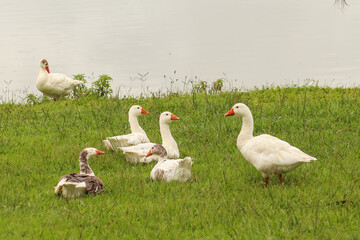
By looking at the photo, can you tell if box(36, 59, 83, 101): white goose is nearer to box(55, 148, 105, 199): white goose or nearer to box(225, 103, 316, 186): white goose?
box(55, 148, 105, 199): white goose

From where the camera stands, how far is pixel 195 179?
839 cm

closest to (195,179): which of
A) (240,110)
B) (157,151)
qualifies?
(157,151)

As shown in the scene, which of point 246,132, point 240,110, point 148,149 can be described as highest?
point 240,110

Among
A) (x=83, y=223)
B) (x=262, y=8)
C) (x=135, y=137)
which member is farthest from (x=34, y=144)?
(x=262, y=8)

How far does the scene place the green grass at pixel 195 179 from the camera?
254 inches

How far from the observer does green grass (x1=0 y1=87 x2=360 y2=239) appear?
6.45 metres

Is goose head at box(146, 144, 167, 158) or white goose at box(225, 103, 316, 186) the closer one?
white goose at box(225, 103, 316, 186)

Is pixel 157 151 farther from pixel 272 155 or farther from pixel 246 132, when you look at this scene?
pixel 272 155

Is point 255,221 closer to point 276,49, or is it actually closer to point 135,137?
point 135,137

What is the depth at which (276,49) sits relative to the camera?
28297mm

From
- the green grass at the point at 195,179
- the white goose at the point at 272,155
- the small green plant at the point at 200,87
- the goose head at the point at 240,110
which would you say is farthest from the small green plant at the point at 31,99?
the white goose at the point at 272,155

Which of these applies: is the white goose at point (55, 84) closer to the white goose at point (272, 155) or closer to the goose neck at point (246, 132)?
the goose neck at point (246, 132)

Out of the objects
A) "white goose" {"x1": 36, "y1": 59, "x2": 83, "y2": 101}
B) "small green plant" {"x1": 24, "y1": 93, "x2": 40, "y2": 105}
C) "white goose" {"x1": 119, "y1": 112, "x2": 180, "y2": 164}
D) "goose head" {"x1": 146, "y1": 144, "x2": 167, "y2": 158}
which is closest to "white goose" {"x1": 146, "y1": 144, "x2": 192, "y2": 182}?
"goose head" {"x1": 146, "y1": 144, "x2": 167, "y2": 158}

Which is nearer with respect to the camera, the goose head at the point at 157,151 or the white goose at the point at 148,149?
the goose head at the point at 157,151
